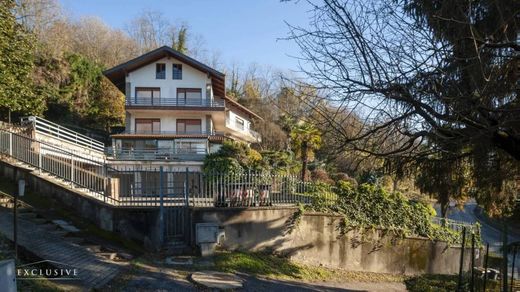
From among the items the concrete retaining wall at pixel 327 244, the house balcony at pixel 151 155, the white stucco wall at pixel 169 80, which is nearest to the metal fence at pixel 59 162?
the concrete retaining wall at pixel 327 244

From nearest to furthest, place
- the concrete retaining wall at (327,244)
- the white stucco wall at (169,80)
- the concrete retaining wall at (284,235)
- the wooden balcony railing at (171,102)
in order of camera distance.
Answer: the concrete retaining wall at (284,235) → the concrete retaining wall at (327,244) → the wooden balcony railing at (171,102) → the white stucco wall at (169,80)

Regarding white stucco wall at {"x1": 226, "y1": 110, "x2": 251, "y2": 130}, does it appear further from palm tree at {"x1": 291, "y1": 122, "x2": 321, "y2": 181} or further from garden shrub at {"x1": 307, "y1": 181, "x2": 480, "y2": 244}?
garden shrub at {"x1": 307, "y1": 181, "x2": 480, "y2": 244}

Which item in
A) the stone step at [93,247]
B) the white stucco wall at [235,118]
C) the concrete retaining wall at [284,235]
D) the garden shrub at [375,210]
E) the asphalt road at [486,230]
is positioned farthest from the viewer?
the white stucco wall at [235,118]

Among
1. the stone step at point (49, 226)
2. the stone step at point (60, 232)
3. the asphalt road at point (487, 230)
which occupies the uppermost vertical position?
the stone step at point (49, 226)

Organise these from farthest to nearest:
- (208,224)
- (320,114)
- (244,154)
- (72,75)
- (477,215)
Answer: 1. (477,215)
2. (72,75)
3. (244,154)
4. (208,224)
5. (320,114)

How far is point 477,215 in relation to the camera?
1753 inches

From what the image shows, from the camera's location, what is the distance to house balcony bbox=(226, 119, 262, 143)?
1688 inches

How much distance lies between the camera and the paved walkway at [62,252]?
8508mm

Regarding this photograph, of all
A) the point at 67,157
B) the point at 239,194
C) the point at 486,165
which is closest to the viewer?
the point at 486,165

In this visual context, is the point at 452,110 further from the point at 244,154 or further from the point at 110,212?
the point at 244,154

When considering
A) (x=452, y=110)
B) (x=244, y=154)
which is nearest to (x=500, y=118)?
(x=452, y=110)

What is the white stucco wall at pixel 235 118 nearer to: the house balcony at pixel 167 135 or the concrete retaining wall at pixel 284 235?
the house balcony at pixel 167 135

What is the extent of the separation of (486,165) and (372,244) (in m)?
9.65

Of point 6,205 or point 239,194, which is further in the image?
point 239,194
